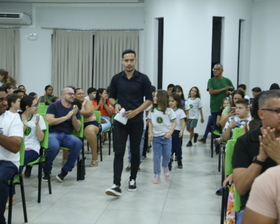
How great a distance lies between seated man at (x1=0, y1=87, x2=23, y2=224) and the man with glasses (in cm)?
182

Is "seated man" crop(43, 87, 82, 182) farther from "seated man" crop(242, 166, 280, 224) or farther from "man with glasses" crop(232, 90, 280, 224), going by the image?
"seated man" crop(242, 166, 280, 224)

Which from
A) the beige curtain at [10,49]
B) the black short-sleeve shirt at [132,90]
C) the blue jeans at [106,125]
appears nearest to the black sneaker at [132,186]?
the black short-sleeve shirt at [132,90]

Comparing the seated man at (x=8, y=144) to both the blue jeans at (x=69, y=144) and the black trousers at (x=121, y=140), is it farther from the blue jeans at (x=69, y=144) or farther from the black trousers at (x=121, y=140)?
the blue jeans at (x=69, y=144)

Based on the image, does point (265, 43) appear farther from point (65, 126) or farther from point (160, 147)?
point (65, 126)

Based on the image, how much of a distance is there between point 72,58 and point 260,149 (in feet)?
32.9

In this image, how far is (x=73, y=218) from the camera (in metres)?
3.73

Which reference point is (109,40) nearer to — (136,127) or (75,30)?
(75,30)

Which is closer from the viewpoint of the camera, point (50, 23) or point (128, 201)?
point (128, 201)

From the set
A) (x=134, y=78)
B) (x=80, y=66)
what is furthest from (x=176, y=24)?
(x=134, y=78)

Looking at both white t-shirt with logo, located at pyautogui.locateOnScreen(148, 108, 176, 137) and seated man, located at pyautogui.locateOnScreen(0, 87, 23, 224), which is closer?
seated man, located at pyautogui.locateOnScreen(0, 87, 23, 224)

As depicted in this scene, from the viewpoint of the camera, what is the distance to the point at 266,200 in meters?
1.26

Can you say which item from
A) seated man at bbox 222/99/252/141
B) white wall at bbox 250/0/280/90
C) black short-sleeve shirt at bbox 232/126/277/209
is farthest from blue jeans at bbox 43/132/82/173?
white wall at bbox 250/0/280/90

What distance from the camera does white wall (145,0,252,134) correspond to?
951 cm

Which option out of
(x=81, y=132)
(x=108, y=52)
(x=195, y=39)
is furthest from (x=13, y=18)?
(x=81, y=132)
